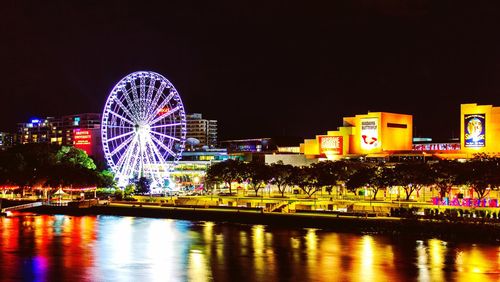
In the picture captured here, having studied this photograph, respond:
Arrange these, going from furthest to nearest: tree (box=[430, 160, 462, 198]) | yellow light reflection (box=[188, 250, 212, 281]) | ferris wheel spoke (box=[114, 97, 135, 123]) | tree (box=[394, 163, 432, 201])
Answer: ferris wheel spoke (box=[114, 97, 135, 123]) < tree (box=[394, 163, 432, 201]) < tree (box=[430, 160, 462, 198]) < yellow light reflection (box=[188, 250, 212, 281])

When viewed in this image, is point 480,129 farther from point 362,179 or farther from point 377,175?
point 362,179

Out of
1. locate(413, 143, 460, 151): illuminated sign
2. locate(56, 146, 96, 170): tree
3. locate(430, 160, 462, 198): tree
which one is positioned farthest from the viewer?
locate(56, 146, 96, 170): tree

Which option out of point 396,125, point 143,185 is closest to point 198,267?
point 143,185

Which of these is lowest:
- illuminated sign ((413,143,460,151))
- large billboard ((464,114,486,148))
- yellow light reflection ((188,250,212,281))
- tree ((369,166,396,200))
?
yellow light reflection ((188,250,212,281))

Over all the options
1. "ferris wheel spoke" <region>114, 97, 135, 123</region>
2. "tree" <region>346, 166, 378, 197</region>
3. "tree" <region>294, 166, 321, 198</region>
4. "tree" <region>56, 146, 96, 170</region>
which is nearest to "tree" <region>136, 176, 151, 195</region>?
"ferris wheel spoke" <region>114, 97, 135, 123</region>

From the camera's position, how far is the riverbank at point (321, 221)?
182 ft

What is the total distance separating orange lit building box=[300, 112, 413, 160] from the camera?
9719 centimetres

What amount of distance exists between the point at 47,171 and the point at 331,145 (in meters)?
39.8

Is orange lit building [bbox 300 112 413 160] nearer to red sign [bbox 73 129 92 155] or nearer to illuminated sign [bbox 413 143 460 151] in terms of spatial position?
illuminated sign [bbox 413 143 460 151]

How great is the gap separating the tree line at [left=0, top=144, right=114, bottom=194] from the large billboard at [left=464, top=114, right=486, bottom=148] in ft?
165

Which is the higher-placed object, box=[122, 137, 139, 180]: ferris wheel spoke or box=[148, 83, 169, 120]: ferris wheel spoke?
box=[148, 83, 169, 120]: ferris wheel spoke

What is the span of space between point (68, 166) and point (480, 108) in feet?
185

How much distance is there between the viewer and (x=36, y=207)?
85000mm

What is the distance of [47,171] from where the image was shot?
96.2 meters
